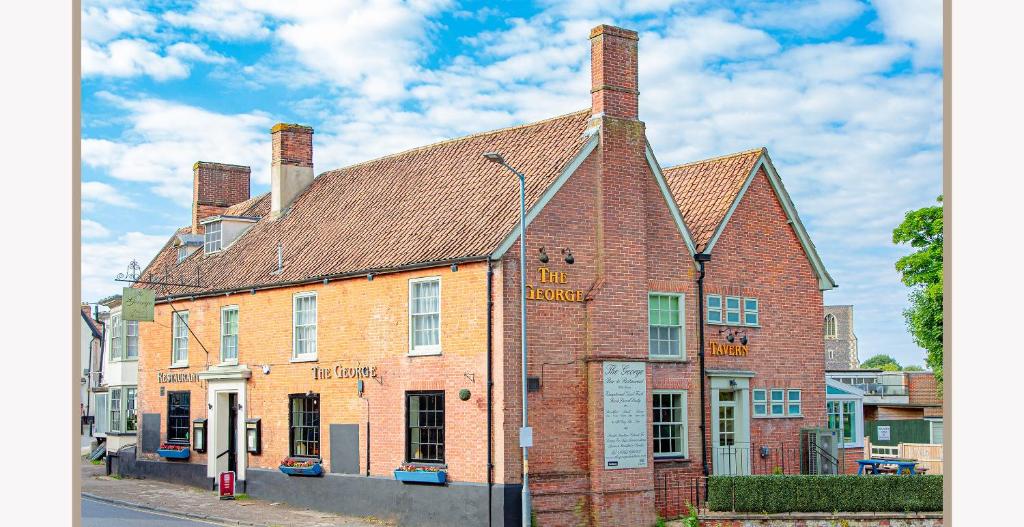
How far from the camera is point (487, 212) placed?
26516 mm

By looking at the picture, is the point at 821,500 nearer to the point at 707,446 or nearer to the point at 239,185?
the point at 707,446

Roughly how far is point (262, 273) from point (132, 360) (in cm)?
1191

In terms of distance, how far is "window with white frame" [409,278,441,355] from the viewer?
2598 centimetres

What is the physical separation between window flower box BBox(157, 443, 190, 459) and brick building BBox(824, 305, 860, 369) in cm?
7727

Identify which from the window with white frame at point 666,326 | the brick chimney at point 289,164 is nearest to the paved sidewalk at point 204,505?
the window with white frame at point 666,326

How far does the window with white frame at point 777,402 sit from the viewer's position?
31.0 meters

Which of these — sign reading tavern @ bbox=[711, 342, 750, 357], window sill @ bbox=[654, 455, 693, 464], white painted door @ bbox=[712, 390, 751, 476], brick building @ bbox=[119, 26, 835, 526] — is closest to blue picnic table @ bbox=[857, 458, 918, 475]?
brick building @ bbox=[119, 26, 835, 526]

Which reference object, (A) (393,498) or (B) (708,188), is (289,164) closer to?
(B) (708,188)

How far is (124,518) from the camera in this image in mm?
26594

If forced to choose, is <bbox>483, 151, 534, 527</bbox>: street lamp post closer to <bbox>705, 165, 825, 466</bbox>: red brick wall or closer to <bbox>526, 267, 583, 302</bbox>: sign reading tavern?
<bbox>526, 267, 583, 302</bbox>: sign reading tavern

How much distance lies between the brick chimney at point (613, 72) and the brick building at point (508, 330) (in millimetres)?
48

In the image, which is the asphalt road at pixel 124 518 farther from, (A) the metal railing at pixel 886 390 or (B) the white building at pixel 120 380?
(A) the metal railing at pixel 886 390
